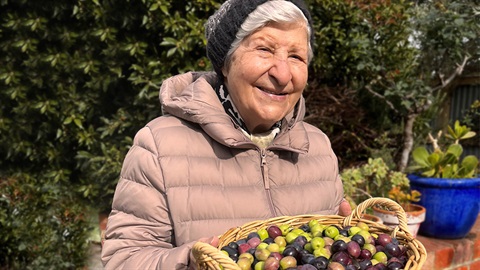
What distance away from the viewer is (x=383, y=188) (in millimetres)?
3689

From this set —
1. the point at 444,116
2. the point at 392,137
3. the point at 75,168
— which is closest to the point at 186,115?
the point at 75,168

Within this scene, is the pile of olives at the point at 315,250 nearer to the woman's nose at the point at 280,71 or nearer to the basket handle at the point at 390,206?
the basket handle at the point at 390,206

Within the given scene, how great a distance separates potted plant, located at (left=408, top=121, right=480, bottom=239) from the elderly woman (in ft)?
6.48

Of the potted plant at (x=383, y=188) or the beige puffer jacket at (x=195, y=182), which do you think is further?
the potted plant at (x=383, y=188)

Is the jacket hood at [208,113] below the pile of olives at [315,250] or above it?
above

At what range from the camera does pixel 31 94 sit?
3.97 meters

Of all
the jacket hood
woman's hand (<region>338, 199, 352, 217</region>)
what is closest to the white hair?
the jacket hood

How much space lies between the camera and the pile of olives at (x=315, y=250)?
1.26 meters

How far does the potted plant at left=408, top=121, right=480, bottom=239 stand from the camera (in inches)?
133

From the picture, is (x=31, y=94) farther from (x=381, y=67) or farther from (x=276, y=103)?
(x=381, y=67)

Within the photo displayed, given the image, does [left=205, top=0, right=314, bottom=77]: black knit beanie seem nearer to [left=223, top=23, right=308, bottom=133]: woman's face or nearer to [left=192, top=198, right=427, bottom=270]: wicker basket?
[left=223, top=23, right=308, bottom=133]: woman's face

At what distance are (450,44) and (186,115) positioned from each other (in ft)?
11.6

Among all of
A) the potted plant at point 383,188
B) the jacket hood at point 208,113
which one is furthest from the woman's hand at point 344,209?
the potted plant at point 383,188

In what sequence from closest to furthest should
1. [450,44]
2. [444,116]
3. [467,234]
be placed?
[467,234], [450,44], [444,116]
